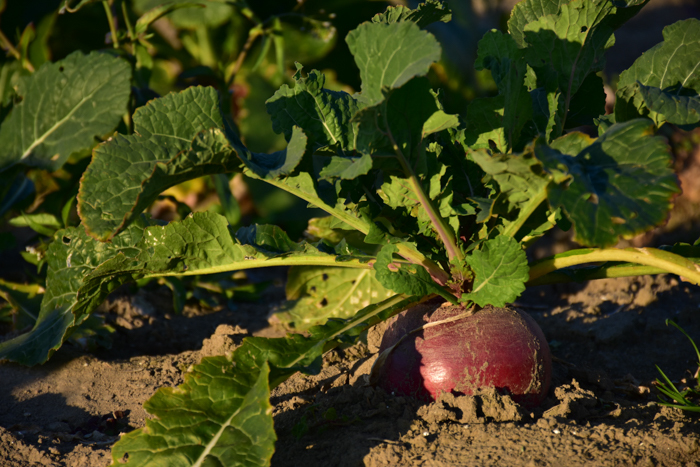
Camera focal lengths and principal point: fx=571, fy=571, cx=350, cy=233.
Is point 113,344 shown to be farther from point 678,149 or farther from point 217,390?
point 678,149

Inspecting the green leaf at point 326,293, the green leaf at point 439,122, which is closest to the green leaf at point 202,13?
the green leaf at point 326,293

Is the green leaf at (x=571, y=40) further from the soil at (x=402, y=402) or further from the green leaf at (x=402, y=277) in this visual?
the soil at (x=402, y=402)

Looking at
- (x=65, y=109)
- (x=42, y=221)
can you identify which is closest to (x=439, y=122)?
(x=65, y=109)

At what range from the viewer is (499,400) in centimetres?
155

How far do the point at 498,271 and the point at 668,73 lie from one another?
0.88 metres

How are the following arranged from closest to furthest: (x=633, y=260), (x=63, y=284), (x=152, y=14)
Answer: (x=633, y=260)
(x=63, y=284)
(x=152, y=14)

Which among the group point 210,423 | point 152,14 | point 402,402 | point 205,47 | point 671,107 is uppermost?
point 152,14

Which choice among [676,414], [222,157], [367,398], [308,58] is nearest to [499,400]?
[367,398]

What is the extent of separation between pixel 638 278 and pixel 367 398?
2005 mm

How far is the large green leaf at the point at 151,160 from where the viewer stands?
1.46 meters

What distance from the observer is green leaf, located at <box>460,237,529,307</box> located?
4.92 feet

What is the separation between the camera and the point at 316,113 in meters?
→ 1.70

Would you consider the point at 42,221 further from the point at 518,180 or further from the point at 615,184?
the point at 615,184

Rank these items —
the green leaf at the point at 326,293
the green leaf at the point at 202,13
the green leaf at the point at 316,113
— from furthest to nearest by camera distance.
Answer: the green leaf at the point at 202,13, the green leaf at the point at 326,293, the green leaf at the point at 316,113
